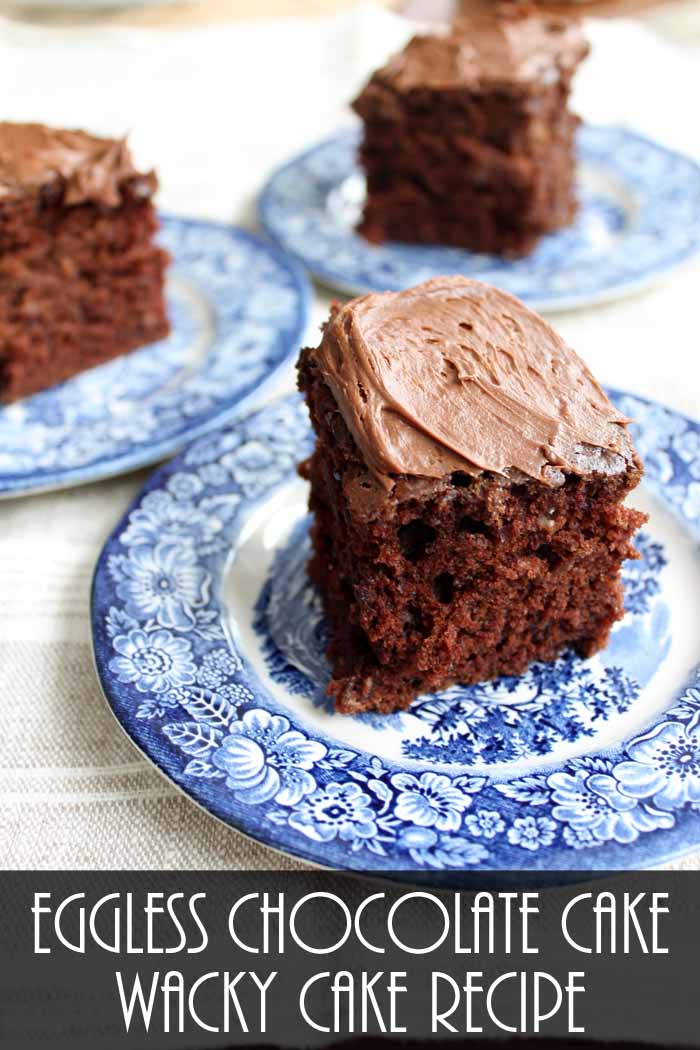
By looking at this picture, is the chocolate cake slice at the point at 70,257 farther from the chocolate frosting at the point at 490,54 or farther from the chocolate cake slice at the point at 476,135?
the chocolate frosting at the point at 490,54

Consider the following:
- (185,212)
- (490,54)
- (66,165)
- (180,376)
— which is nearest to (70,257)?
(66,165)

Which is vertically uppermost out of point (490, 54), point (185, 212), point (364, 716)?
point (490, 54)

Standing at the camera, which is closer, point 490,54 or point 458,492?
point 458,492

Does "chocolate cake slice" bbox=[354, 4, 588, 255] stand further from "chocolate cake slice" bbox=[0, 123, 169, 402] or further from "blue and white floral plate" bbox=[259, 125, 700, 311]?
"chocolate cake slice" bbox=[0, 123, 169, 402]

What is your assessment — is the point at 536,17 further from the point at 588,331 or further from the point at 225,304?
the point at 225,304

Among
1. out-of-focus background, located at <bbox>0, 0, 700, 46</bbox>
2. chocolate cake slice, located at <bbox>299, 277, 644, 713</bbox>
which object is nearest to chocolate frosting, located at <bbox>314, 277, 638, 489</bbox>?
chocolate cake slice, located at <bbox>299, 277, 644, 713</bbox>

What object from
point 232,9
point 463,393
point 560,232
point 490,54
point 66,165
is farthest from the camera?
point 232,9

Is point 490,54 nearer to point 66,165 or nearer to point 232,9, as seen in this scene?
point 66,165
